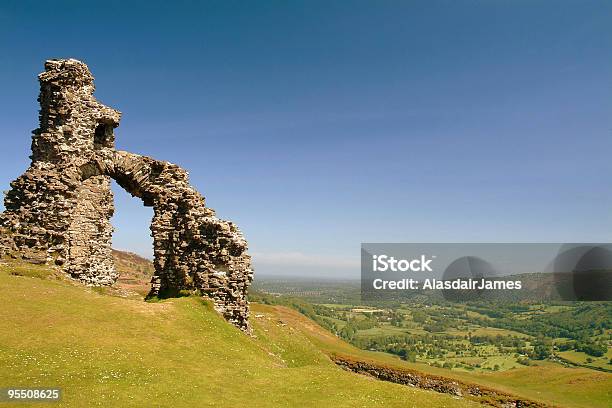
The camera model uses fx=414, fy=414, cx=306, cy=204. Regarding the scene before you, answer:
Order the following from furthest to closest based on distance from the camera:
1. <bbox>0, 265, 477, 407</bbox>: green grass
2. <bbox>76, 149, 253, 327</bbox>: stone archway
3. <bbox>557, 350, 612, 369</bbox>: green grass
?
<bbox>557, 350, 612, 369</bbox>: green grass, <bbox>76, 149, 253, 327</bbox>: stone archway, <bbox>0, 265, 477, 407</bbox>: green grass

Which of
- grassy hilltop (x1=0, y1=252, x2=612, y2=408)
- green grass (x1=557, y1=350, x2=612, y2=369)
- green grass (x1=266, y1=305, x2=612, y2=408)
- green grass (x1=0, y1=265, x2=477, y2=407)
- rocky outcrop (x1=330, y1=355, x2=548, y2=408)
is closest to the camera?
green grass (x1=0, y1=265, x2=477, y2=407)

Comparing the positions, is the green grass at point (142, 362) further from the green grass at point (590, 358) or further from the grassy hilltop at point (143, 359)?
the green grass at point (590, 358)

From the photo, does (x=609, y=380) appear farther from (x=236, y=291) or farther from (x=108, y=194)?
(x=108, y=194)

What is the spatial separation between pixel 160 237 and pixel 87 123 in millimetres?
11384

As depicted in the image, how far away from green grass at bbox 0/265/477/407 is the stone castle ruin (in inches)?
182

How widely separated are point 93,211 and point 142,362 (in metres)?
19.3

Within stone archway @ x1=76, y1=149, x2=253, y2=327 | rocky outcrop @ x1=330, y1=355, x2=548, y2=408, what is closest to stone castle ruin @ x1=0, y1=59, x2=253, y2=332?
stone archway @ x1=76, y1=149, x2=253, y2=327

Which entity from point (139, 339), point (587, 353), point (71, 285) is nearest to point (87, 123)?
point (71, 285)

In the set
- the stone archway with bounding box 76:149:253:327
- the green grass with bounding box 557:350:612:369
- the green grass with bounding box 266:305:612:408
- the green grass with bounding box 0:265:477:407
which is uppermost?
the stone archway with bounding box 76:149:253:327

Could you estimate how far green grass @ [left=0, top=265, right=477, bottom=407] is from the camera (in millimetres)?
17094

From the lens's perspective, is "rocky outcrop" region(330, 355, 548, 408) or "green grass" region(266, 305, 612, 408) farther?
"green grass" region(266, 305, 612, 408)

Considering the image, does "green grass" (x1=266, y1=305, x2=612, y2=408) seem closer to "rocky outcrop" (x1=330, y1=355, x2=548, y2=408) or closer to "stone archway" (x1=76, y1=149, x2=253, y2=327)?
"rocky outcrop" (x1=330, y1=355, x2=548, y2=408)

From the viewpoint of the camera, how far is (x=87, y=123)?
34.9 metres

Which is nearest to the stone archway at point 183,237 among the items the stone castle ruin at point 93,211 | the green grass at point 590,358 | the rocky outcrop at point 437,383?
the stone castle ruin at point 93,211
